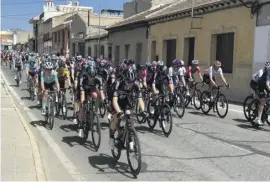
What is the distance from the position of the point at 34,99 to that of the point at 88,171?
1147cm

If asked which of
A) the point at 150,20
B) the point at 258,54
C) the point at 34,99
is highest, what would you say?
the point at 150,20

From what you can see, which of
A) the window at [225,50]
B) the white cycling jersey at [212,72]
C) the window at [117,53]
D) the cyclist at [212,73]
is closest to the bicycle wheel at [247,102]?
the cyclist at [212,73]

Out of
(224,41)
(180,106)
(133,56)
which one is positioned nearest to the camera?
(180,106)

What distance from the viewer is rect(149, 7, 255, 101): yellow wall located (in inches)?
774

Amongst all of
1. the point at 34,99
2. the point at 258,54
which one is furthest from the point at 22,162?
the point at 258,54

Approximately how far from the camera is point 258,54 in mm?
18922

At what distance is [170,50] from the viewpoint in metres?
28.7

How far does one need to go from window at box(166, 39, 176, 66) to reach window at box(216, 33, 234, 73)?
5391 millimetres

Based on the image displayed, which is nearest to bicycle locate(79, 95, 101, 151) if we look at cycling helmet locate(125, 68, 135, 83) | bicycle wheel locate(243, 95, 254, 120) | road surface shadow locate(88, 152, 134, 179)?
road surface shadow locate(88, 152, 134, 179)

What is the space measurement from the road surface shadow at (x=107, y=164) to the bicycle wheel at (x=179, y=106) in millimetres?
5115

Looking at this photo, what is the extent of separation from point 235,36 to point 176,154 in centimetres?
1340

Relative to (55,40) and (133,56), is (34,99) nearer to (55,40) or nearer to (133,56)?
(133,56)

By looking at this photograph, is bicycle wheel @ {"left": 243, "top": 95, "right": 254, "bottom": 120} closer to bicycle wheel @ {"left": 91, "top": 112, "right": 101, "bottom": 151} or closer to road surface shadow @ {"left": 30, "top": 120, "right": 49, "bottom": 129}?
bicycle wheel @ {"left": 91, "top": 112, "right": 101, "bottom": 151}

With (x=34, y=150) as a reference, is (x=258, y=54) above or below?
above
